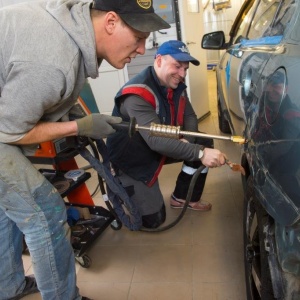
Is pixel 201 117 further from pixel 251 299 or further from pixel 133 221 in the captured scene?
pixel 251 299

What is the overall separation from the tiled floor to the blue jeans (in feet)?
1.04

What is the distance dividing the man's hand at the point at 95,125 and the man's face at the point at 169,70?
0.65 m

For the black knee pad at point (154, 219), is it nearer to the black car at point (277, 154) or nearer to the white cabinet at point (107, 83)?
the black car at point (277, 154)

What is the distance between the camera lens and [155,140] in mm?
1723

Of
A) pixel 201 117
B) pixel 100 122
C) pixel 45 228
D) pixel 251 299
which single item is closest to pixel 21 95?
pixel 100 122

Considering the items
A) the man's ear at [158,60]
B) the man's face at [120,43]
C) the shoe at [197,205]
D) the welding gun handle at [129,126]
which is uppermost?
the man's face at [120,43]

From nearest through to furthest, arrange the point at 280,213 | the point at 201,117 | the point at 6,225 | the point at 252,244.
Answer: the point at 280,213
the point at 252,244
the point at 6,225
the point at 201,117

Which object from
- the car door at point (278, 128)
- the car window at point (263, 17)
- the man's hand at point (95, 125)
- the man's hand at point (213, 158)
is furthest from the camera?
the man's hand at point (213, 158)

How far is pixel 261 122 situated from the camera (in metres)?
0.86

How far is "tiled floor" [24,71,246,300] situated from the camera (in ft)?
5.06

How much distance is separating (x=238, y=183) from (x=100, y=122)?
159 centimetres

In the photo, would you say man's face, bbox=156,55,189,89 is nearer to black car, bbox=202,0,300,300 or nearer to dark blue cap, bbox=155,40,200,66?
dark blue cap, bbox=155,40,200,66

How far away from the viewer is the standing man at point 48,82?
893 mm

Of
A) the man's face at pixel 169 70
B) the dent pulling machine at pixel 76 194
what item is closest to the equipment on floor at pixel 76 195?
the dent pulling machine at pixel 76 194
